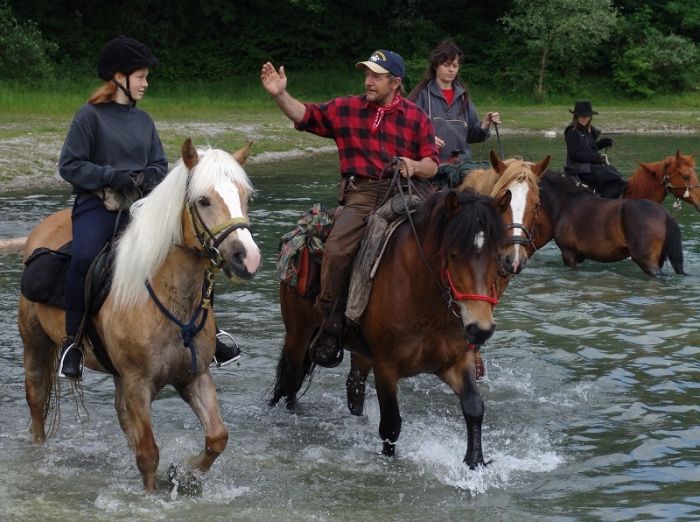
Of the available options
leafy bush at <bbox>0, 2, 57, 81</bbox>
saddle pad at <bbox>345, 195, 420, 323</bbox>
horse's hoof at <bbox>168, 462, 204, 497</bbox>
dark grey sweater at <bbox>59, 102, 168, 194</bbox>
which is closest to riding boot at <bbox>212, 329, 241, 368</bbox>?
horse's hoof at <bbox>168, 462, 204, 497</bbox>

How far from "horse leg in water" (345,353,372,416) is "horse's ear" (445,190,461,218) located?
2292mm

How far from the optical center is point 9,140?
25250 millimetres

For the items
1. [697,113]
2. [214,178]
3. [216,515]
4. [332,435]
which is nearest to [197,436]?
[332,435]

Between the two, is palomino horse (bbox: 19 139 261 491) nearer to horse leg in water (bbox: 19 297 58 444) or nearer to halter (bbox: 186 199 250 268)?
halter (bbox: 186 199 250 268)

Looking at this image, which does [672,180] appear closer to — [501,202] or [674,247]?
[674,247]

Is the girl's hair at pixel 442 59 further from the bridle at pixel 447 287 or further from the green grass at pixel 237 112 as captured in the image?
the green grass at pixel 237 112

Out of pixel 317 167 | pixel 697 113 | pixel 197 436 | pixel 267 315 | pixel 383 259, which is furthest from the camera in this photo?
pixel 697 113

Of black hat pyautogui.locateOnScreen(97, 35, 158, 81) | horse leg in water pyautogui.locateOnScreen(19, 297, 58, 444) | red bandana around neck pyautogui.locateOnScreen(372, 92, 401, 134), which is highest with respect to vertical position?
black hat pyautogui.locateOnScreen(97, 35, 158, 81)

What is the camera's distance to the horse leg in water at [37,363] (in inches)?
313

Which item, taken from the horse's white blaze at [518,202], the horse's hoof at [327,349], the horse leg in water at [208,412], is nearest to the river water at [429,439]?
the horse leg in water at [208,412]

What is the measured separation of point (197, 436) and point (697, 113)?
119 feet

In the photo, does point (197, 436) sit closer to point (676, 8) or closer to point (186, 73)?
point (186, 73)

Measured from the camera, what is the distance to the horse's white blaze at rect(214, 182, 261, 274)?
5945 millimetres

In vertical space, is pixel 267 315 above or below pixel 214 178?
below
